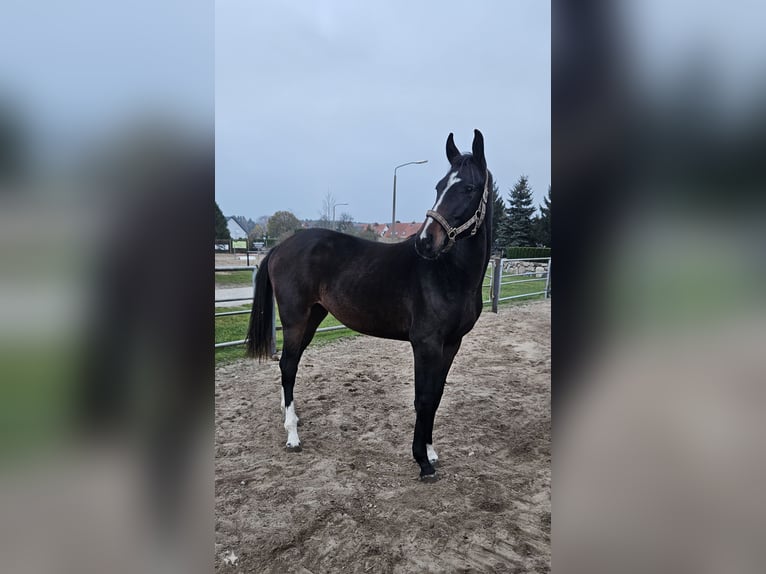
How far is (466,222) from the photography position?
214 cm

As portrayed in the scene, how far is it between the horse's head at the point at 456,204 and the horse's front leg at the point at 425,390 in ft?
1.99

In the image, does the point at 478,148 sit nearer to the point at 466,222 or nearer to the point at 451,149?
the point at 451,149

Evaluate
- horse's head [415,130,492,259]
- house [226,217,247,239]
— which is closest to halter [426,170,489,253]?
horse's head [415,130,492,259]

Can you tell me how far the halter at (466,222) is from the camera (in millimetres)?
2100

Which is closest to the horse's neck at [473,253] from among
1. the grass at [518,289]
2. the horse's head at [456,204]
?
the horse's head at [456,204]

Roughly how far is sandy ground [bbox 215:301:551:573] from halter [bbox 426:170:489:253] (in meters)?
1.40
